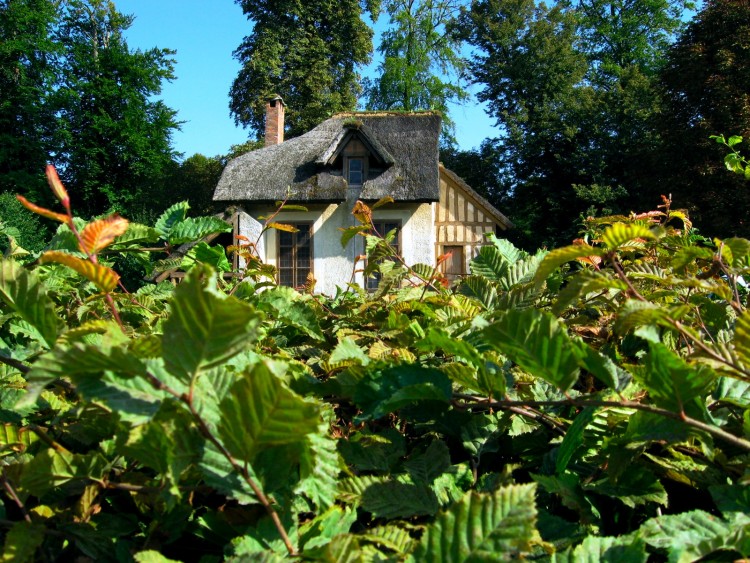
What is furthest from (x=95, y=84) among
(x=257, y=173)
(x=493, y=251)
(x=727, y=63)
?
(x=493, y=251)

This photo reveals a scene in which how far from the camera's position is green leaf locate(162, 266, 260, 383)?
0.48 meters

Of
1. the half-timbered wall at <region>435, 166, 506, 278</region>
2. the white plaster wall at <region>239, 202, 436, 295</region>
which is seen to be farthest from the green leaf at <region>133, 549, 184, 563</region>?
the half-timbered wall at <region>435, 166, 506, 278</region>

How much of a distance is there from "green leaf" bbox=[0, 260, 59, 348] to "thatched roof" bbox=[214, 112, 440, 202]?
15.9 metres

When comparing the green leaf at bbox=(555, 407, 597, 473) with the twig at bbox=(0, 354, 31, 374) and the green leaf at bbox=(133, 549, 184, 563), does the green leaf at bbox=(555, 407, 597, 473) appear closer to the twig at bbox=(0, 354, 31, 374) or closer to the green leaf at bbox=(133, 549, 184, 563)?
the green leaf at bbox=(133, 549, 184, 563)

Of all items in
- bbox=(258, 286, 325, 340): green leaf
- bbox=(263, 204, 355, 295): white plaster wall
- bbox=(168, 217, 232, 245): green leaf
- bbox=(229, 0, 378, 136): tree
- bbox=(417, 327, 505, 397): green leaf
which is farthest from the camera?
bbox=(229, 0, 378, 136): tree

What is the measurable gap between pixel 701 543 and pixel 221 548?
18.4 inches

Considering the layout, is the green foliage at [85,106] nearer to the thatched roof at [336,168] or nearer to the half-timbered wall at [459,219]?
the thatched roof at [336,168]

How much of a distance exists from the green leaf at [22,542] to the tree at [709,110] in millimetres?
20614

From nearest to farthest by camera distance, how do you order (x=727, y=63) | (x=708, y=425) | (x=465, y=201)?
(x=708, y=425) < (x=465, y=201) < (x=727, y=63)

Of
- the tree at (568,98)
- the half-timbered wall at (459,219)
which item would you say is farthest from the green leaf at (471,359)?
the tree at (568,98)

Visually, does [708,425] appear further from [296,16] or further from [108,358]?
[296,16]

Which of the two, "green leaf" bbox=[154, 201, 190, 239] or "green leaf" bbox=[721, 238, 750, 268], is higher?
"green leaf" bbox=[154, 201, 190, 239]

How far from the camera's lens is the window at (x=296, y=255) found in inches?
667

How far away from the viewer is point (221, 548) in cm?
67
